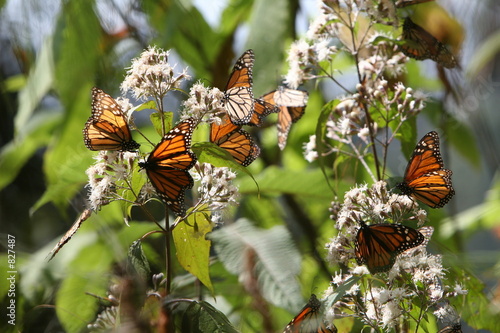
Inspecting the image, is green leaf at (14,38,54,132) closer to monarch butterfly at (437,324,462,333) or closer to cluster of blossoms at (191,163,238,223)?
cluster of blossoms at (191,163,238,223)

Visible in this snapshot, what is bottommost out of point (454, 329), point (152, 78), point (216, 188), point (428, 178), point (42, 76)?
point (454, 329)

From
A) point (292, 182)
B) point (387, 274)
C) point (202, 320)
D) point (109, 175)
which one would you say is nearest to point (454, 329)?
point (387, 274)

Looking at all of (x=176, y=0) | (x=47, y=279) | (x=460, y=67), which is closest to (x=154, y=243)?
(x=47, y=279)

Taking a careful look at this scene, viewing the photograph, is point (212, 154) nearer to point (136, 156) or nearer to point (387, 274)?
point (136, 156)

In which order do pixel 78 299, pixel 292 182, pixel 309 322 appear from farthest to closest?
pixel 292 182
pixel 78 299
pixel 309 322

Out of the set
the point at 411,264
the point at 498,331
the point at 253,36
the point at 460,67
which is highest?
the point at 253,36

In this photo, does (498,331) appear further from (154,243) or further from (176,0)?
(176,0)
